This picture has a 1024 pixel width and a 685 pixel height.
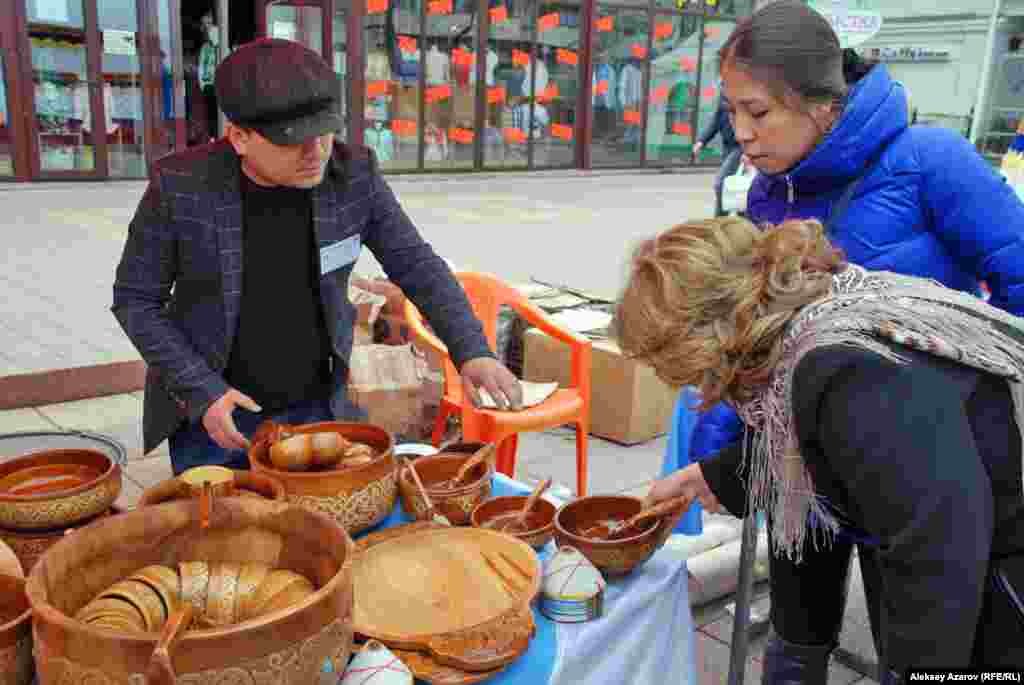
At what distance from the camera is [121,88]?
9930 millimetres

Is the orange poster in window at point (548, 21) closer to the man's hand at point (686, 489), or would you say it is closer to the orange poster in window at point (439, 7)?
the orange poster in window at point (439, 7)

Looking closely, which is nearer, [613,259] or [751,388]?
[751,388]

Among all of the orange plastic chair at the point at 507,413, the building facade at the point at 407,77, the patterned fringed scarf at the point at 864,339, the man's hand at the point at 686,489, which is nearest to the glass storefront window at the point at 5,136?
the building facade at the point at 407,77

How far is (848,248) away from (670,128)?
1373cm

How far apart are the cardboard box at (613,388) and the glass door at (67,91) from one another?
297 inches

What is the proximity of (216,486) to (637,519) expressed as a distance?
Answer: 0.61 meters

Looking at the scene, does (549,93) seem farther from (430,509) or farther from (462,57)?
(430,509)

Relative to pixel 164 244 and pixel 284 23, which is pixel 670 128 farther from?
pixel 164 244

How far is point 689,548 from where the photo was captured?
2697 mm

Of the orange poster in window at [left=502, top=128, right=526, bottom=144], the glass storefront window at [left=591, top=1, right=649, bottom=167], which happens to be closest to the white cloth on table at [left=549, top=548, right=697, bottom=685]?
the orange poster in window at [left=502, top=128, right=526, bottom=144]

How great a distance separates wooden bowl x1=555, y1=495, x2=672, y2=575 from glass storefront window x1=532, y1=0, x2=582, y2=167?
40.4ft

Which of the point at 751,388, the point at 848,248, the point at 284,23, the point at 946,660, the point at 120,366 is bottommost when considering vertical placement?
the point at 120,366

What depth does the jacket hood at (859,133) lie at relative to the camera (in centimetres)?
167

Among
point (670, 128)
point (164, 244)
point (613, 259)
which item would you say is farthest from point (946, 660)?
point (670, 128)
